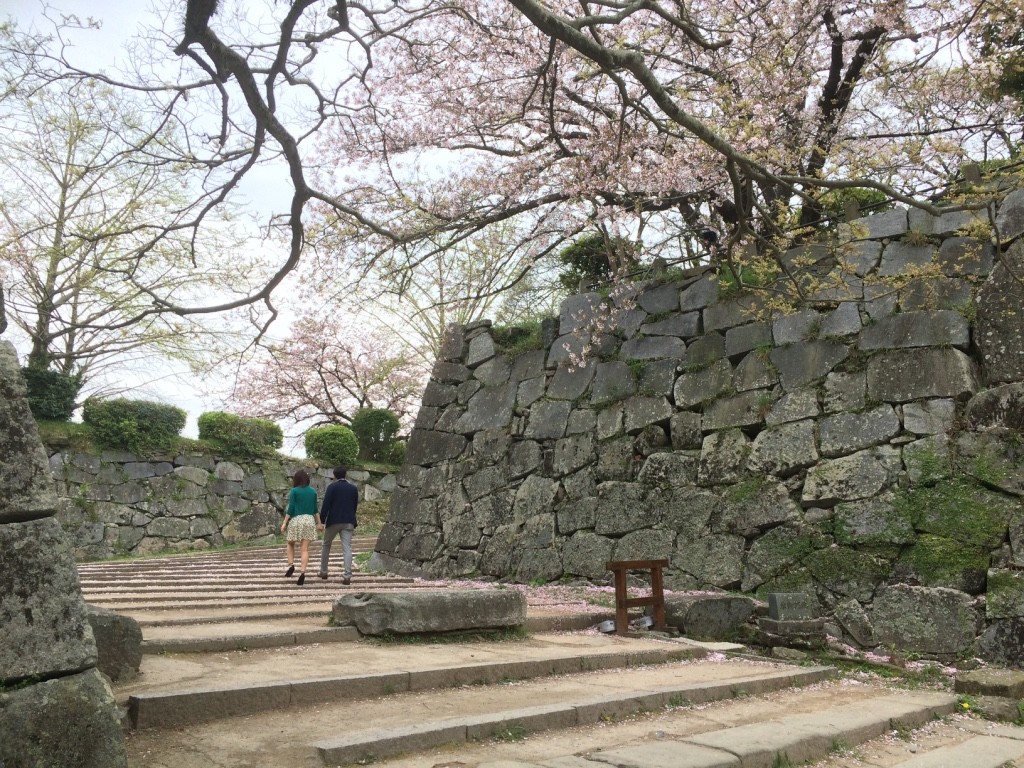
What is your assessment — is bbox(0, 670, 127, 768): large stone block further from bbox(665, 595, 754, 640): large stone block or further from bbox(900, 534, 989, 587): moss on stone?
bbox(900, 534, 989, 587): moss on stone

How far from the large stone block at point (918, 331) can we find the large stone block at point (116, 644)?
6.66 m

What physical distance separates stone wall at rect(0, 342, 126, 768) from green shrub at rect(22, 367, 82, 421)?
13.1 metres

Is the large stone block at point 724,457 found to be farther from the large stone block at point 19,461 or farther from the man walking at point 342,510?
the large stone block at point 19,461

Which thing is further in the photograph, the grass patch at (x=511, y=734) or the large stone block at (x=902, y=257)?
the large stone block at (x=902, y=257)

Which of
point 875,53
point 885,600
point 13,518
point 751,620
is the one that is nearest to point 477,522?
point 751,620

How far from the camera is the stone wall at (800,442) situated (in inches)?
268

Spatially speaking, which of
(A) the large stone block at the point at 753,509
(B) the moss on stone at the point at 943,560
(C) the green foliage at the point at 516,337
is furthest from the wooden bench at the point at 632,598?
(C) the green foliage at the point at 516,337

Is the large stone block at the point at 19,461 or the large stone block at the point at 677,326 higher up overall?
the large stone block at the point at 677,326

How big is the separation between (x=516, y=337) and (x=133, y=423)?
779 centimetres

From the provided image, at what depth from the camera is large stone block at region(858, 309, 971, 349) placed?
7.23m

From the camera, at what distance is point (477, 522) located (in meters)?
10.8

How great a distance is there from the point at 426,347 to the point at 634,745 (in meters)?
17.7

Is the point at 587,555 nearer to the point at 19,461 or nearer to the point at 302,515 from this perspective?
the point at 302,515

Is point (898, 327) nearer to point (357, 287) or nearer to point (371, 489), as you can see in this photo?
point (357, 287)
